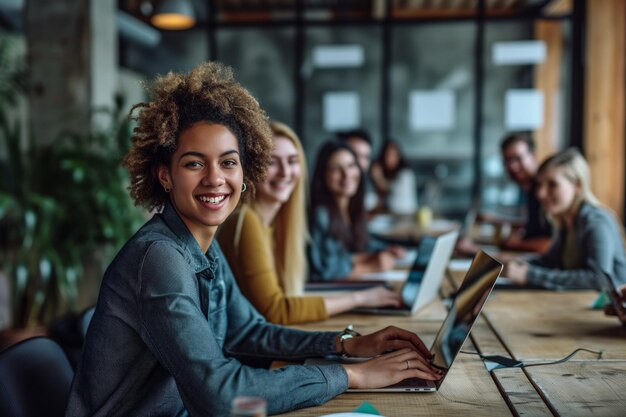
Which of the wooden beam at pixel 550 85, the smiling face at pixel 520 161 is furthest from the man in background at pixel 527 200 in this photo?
the wooden beam at pixel 550 85

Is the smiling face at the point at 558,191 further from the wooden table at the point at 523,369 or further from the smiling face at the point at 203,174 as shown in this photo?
the smiling face at the point at 203,174

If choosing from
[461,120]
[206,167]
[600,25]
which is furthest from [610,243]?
[461,120]

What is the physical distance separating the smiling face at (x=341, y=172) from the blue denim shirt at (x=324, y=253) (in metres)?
0.16

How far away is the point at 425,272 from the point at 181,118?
3.40 ft

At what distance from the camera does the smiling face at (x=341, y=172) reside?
362 cm

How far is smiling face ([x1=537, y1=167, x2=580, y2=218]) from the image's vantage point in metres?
2.84

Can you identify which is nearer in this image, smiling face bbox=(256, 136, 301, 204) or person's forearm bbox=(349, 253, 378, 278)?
smiling face bbox=(256, 136, 301, 204)

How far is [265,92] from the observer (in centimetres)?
733

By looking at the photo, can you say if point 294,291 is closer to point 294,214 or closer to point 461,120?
point 294,214

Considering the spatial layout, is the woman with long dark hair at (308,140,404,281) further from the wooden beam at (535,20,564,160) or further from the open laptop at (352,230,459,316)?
the wooden beam at (535,20,564,160)

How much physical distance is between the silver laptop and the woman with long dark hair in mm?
1633

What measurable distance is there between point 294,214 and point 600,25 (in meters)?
4.89

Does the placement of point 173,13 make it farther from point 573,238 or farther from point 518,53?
point 573,238

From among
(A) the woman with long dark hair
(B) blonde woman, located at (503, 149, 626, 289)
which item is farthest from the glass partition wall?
(B) blonde woman, located at (503, 149, 626, 289)
